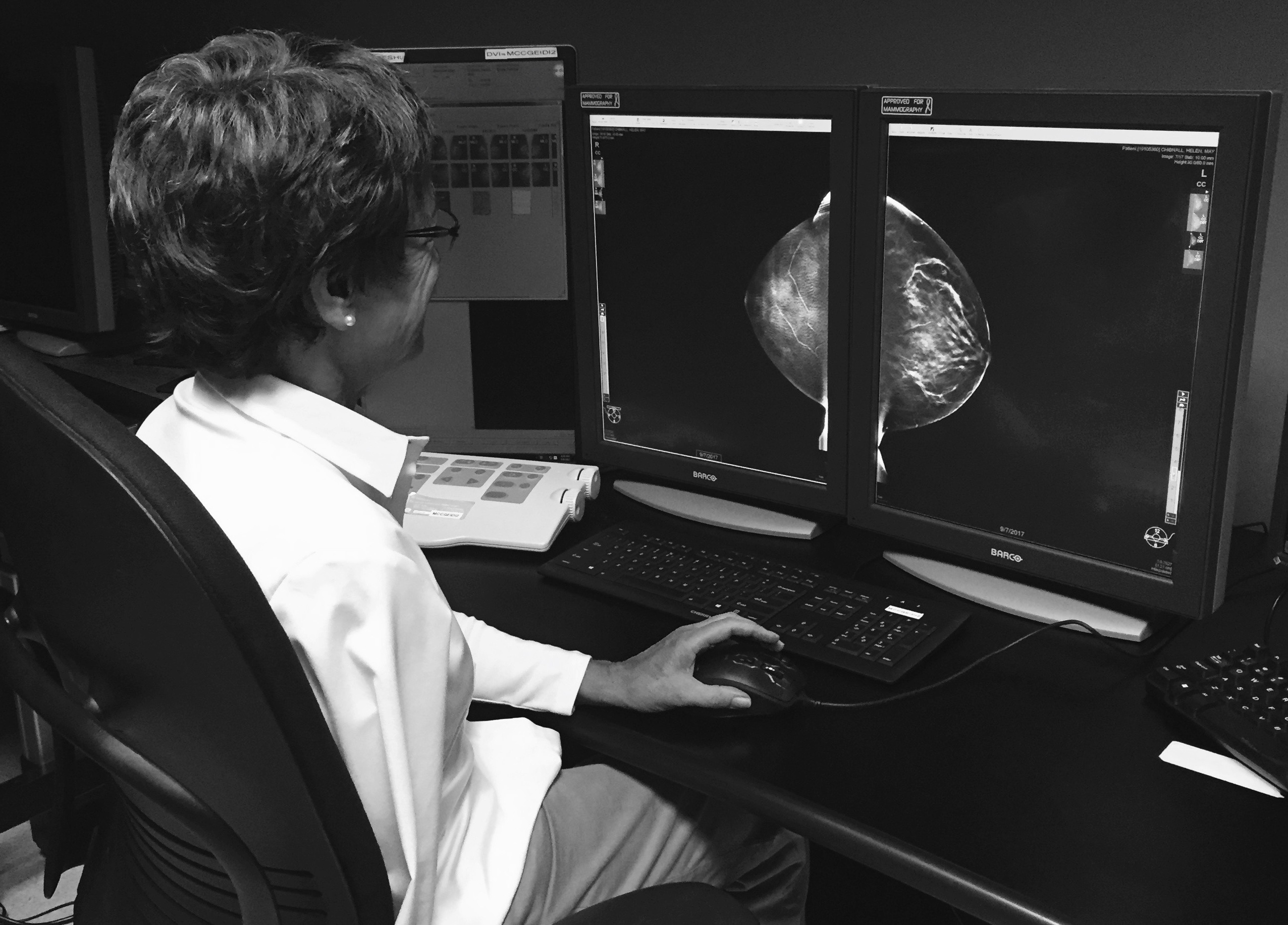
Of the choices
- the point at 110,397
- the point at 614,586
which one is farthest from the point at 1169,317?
the point at 110,397

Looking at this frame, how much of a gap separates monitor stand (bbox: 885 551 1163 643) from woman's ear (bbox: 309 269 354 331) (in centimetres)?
72

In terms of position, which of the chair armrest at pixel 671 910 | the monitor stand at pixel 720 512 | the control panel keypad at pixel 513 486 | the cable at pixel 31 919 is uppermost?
the control panel keypad at pixel 513 486

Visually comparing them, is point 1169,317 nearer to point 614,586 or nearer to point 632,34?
point 614,586

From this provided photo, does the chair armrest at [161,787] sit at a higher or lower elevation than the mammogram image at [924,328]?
lower

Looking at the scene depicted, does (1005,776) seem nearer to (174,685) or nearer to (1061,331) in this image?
(1061,331)

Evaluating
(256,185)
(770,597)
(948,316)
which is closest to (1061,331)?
(948,316)

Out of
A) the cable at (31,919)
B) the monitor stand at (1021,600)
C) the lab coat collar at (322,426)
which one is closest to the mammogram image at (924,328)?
the monitor stand at (1021,600)

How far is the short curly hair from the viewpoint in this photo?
928 mm

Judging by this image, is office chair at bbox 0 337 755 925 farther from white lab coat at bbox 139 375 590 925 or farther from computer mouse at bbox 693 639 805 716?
computer mouse at bbox 693 639 805 716

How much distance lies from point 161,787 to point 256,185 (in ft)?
1.43

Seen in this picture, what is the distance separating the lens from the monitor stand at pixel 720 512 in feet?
5.06

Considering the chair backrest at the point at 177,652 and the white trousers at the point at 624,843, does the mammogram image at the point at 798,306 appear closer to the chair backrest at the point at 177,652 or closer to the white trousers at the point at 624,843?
the white trousers at the point at 624,843

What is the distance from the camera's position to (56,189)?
2.26 metres

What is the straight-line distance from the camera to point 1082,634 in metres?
1.28
